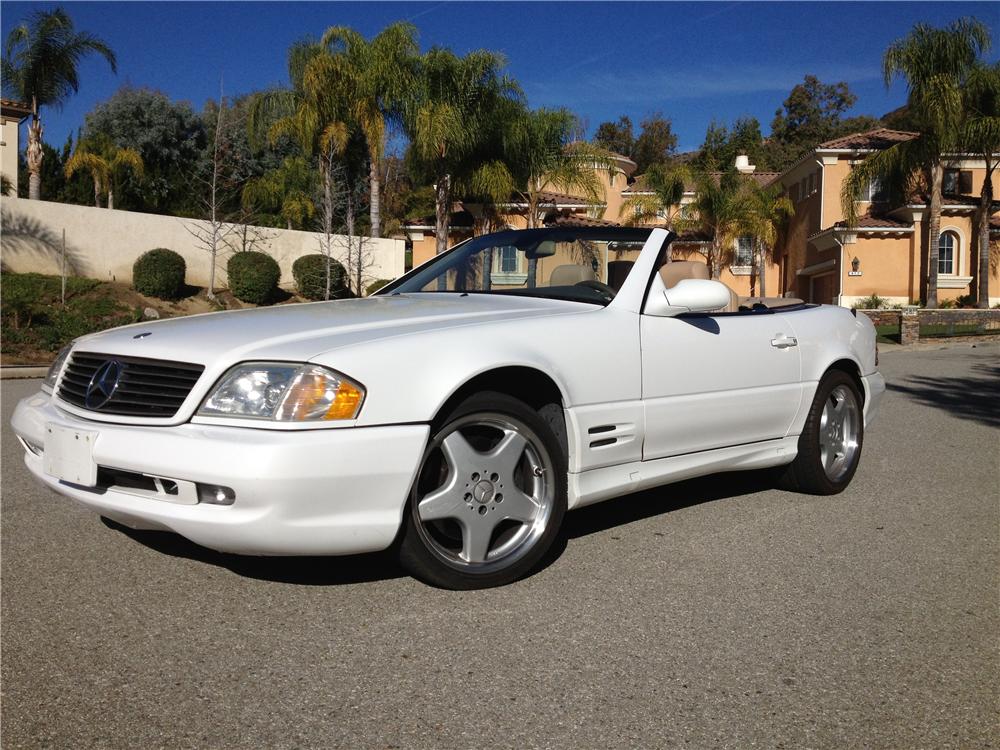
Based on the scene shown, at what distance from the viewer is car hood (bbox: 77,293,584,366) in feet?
10.5

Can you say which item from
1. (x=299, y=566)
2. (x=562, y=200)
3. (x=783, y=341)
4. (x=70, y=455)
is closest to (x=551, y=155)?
(x=562, y=200)

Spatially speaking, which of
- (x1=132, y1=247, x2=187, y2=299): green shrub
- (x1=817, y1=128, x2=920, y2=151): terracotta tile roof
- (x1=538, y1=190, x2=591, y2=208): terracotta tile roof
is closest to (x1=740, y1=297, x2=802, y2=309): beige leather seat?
(x1=132, y1=247, x2=187, y2=299): green shrub

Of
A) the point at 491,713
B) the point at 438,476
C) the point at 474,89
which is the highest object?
the point at 474,89

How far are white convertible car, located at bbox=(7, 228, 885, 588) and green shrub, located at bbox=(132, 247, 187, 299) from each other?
21.6 m

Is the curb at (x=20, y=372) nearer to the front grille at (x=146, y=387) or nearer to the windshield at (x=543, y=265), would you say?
the windshield at (x=543, y=265)

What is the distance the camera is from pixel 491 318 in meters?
3.69

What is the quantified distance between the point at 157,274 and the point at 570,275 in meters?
22.2

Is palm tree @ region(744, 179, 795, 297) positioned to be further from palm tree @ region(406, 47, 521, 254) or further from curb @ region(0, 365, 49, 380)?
curb @ region(0, 365, 49, 380)

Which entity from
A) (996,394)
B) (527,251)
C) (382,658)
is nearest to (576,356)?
(527,251)

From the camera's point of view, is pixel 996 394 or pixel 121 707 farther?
pixel 996 394

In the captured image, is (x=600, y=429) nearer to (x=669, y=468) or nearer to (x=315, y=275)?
(x=669, y=468)

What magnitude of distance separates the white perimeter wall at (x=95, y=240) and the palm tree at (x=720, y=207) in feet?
49.7

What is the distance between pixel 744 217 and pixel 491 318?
112 ft

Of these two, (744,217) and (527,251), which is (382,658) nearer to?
(527,251)
